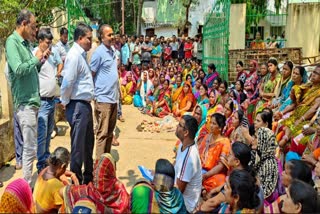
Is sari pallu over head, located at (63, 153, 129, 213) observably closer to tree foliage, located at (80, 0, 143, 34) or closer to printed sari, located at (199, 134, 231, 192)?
printed sari, located at (199, 134, 231, 192)

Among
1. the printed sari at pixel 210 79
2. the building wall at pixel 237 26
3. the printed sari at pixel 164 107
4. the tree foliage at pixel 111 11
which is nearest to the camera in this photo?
the printed sari at pixel 210 79

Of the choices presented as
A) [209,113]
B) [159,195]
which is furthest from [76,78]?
[209,113]

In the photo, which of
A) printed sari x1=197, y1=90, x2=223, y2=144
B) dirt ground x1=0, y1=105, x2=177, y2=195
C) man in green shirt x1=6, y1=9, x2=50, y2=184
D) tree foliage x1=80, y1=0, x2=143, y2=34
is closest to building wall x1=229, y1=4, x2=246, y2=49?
dirt ground x1=0, y1=105, x2=177, y2=195

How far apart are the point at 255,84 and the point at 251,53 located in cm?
247

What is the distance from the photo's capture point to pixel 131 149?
604 cm

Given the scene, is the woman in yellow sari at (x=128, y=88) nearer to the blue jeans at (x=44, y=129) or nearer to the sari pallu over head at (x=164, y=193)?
the blue jeans at (x=44, y=129)

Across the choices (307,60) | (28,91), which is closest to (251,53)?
(307,60)

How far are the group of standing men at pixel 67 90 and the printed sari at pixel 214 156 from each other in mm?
1214

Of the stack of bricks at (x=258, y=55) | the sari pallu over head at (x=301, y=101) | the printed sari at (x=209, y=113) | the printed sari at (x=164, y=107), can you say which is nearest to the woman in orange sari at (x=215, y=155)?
the printed sari at (x=209, y=113)

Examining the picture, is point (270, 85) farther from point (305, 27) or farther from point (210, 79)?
point (305, 27)

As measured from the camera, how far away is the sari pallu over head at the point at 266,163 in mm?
3420

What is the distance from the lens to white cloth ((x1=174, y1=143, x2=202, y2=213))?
3158mm

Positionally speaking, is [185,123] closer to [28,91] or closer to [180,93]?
[28,91]

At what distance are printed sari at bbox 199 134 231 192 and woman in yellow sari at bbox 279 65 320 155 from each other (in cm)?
96
